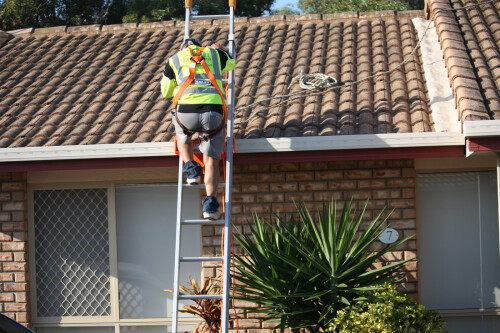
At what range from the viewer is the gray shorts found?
6.37 m

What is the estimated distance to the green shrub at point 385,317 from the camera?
6.10 meters

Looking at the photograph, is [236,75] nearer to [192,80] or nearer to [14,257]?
[192,80]

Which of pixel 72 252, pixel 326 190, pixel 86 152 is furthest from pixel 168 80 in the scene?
pixel 72 252

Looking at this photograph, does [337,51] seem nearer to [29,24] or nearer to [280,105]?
[280,105]

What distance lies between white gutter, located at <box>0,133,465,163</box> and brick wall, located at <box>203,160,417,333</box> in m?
0.63

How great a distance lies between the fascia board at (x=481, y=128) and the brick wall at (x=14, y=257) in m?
4.89

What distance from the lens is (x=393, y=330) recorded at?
6.13 meters

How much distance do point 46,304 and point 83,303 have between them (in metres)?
0.45

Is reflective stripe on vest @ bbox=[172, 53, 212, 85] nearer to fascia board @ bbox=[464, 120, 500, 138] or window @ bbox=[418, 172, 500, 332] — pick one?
fascia board @ bbox=[464, 120, 500, 138]

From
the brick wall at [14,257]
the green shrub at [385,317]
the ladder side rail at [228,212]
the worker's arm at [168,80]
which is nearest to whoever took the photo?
the ladder side rail at [228,212]

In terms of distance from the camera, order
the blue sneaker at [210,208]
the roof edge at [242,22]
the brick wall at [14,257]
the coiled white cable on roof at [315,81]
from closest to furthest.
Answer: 1. the blue sneaker at [210,208]
2. the brick wall at [14,257]
3. the coiled white cable on roof at [315,81]
4. the roof edge at [242,22]

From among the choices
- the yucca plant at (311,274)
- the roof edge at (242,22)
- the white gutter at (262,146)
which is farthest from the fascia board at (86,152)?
the roof edge at (242,22)

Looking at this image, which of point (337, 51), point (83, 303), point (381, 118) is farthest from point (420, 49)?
point (83, 303)

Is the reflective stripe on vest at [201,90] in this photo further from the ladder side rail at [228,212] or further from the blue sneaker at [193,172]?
the blue sneaker at [193,172]
